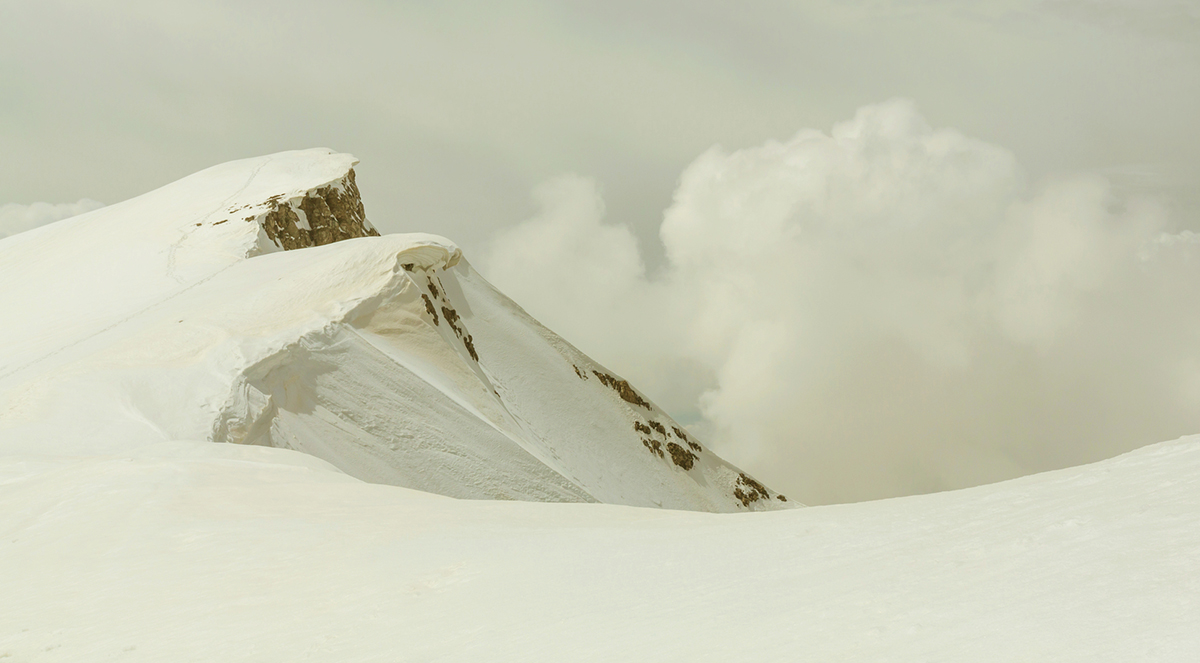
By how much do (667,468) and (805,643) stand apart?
2498 centimetres

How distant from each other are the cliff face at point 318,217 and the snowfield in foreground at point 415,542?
8.70m

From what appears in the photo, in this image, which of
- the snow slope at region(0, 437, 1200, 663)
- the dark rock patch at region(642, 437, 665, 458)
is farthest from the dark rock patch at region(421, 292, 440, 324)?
the snow slope at region(0, 437, 1200, 663)

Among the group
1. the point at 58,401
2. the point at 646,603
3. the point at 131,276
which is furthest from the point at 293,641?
the point at 131,276

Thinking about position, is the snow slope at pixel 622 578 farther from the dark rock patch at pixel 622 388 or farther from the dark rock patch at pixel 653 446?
the dark rock patch at pixel 622 388

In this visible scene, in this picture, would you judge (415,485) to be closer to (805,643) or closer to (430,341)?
(430,341)

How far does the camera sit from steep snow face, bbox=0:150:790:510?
14984mm

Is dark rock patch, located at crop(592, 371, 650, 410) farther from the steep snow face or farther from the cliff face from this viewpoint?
the cliff face

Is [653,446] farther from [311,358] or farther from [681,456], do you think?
[311,358]

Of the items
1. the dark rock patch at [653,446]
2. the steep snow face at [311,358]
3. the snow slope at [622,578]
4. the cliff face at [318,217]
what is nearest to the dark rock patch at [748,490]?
the steep snow face at [311,358]

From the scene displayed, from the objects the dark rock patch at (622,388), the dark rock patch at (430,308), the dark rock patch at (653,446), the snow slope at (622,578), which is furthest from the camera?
the dark rock patch at (622,388)

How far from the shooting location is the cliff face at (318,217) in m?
28.1

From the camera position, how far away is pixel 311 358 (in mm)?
17562

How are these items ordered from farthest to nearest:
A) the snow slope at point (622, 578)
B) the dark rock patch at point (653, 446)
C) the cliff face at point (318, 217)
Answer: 1. the dark rock patch at point (653, 446)
2. the cliff face at point (318, 217)
3. the snow slope at point (622, 578)

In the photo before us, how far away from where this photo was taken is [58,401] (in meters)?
14.2
